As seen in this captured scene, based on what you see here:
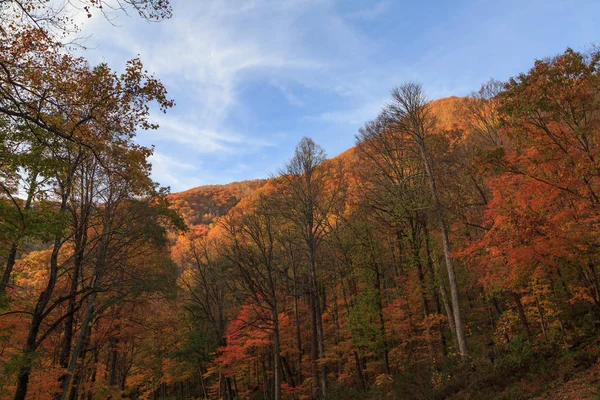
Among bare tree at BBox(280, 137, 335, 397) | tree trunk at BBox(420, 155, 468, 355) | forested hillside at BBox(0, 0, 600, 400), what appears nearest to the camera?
forested hillside at BBox(0, 0, 600, 400)

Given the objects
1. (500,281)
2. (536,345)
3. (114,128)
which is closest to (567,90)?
(500,281)

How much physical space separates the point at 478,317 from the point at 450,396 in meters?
13.4

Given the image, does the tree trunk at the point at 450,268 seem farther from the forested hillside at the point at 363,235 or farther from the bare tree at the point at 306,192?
the bare tree at the point at 306,192

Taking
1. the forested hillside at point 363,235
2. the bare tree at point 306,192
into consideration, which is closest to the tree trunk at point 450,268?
the forested hillside at point 363,235

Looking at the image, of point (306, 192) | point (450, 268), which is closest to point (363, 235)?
point (306, 192)

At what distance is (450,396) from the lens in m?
10.9

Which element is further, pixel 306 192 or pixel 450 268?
pixel 306 192

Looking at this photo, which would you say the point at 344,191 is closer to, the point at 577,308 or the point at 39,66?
the point at 577,308

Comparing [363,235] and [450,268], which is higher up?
[363,235]

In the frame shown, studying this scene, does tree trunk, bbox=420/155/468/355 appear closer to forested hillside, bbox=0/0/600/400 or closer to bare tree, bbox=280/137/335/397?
forested hillside, bbox=0/0/600/400

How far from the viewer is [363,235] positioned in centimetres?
1942

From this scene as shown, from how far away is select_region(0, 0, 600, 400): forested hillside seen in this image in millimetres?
7367

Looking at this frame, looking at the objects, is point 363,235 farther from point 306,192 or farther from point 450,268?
point 450,268

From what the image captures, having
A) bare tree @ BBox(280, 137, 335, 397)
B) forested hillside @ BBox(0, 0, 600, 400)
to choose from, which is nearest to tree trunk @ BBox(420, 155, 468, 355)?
forested hillside @ BBox(0, 0, 600, 400)
